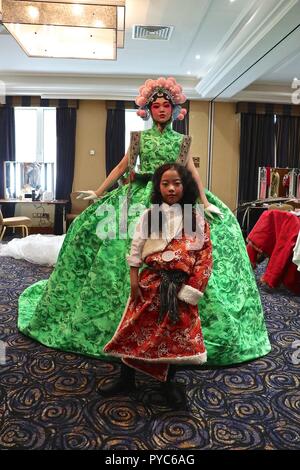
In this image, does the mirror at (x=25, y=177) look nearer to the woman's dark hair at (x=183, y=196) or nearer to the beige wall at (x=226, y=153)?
the beige wall at (x=226, y=153)

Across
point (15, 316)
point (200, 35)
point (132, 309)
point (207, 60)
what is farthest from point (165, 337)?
point (207, 60)

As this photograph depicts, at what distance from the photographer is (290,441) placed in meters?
1.53

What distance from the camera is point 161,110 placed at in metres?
2.38

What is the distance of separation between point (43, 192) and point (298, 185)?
465cm

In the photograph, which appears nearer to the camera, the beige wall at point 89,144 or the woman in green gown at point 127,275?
the woman in green gown at point 127,275

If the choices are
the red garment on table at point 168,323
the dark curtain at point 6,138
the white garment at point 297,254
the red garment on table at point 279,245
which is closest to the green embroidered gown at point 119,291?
the red garment on table at point 168,323

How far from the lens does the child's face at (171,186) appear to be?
5.26ft

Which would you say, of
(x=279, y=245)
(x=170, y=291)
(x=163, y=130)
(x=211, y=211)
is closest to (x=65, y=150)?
(x=279, y=245)

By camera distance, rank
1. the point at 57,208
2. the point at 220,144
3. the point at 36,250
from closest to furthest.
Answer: the point at 36,250, the point at 57,208, the point at 220,144

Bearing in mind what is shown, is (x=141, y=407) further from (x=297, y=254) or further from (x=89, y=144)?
(x=89, y=144)

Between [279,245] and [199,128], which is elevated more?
[199,128]

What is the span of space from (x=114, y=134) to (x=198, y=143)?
1656 millimetres

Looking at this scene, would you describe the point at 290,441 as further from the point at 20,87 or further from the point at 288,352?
the point at 20,87

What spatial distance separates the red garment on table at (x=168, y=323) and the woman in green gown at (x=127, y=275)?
1.46ft
